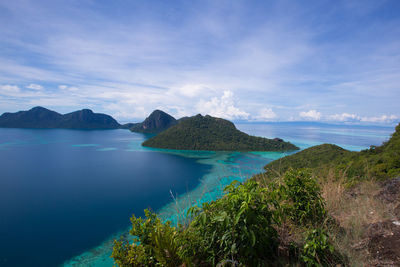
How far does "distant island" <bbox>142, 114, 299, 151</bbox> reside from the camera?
3123 inches

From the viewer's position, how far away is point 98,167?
48.8m

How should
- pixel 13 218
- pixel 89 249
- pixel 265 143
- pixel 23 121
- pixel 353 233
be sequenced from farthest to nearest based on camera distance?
pixel 23 121, pixel 265 143, pixel 13 218, pixel 89 249, pixel 353 233

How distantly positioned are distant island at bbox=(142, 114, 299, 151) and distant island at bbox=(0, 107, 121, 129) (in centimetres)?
12402

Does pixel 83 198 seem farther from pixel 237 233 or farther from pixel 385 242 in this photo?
pixel 385 242

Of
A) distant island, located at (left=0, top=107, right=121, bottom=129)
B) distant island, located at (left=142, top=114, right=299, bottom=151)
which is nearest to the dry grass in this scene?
distant island, located at (left=142, top=114, right=299, bottom=151)

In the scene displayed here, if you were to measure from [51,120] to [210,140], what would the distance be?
6506 inches

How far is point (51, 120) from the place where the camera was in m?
175

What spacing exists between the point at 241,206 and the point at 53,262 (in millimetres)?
22316

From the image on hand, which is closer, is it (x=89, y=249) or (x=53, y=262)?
(x=53, y=262)

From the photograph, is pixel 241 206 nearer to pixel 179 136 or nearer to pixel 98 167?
pixel 98 167

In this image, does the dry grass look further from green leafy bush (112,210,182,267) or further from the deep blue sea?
green leafy bush (112,210,182,267)

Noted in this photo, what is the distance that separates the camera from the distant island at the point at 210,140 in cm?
7931

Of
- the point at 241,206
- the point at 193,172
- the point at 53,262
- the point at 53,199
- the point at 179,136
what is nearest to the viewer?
the point at 241,206

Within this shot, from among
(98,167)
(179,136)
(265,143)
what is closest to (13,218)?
(98,167)
